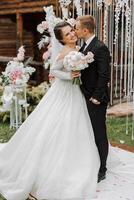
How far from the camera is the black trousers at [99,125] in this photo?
5367mm

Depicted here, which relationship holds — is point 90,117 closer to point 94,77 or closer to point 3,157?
point 94,77

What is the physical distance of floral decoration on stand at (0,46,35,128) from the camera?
8.66m

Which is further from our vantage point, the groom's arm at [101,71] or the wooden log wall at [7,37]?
the wooden log wall at [7,37]

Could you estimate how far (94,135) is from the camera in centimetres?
548

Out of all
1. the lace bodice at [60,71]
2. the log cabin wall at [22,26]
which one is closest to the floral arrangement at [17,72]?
the lace bodice at [60,71]

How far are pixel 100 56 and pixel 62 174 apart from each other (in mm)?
1301

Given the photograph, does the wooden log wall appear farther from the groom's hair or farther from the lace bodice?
the groom's hair

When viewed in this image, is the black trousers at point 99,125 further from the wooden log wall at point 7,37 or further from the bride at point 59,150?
the wooden log wall at point 7,37

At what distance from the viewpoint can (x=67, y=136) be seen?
5.37 metres

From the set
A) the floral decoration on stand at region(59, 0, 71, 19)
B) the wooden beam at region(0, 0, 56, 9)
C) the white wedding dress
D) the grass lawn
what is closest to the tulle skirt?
the white wedding dress

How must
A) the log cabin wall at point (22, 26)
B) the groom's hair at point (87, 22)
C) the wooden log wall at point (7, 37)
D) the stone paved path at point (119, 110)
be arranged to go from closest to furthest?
the groom's hair at point (87, 22), the stone paved path at point (119, 110), the log cabin wall at point (22, 26), the wooden log wall at point (7, 37)

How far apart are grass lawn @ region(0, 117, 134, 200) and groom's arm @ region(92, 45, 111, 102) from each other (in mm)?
2905

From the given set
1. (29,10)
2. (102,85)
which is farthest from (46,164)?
(29,10)

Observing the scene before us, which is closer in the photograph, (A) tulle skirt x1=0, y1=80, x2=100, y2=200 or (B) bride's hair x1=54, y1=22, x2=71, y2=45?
(A) tulle skirt x1=0, y1=80, x2=100, y2=200
